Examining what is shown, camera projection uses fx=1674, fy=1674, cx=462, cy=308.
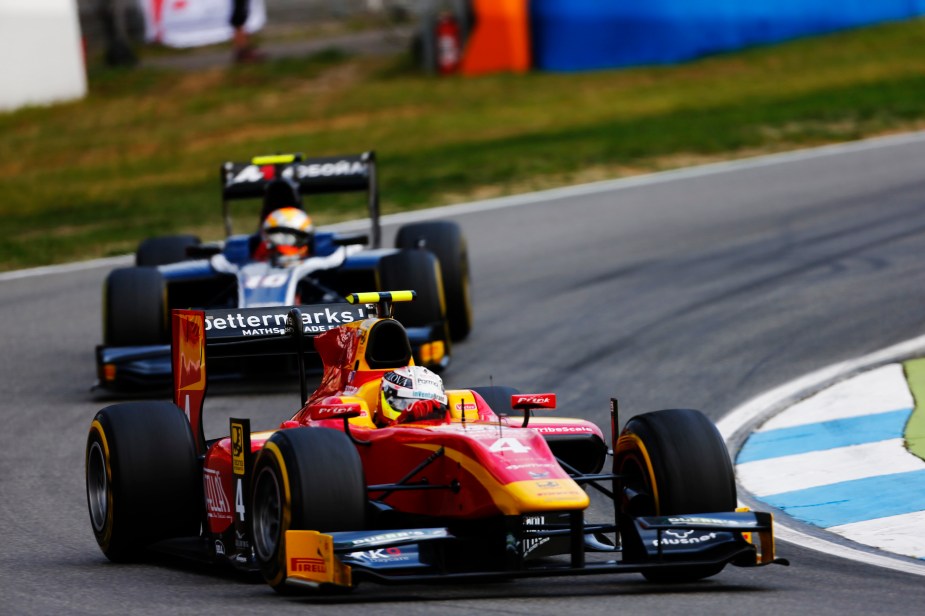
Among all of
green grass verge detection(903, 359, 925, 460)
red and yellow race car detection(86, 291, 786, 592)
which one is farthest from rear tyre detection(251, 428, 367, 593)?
green grass verge detection(903, 359, 925, 460)

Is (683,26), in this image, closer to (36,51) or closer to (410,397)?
(36,51)

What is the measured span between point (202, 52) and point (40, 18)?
12631 millimetres

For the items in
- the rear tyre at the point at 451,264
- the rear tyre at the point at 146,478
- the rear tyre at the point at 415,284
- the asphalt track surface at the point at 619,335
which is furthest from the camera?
the rear tyre at the point at 451,264

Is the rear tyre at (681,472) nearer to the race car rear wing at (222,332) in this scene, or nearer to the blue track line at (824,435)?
the race car rear wing at (222,332)

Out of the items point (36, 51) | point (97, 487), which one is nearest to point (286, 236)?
point (97, 487)

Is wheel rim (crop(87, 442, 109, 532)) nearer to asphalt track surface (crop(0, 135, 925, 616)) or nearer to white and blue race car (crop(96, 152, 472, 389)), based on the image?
asphalt track surface (crop(0, 135, 925, 616))

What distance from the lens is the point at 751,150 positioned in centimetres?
2448

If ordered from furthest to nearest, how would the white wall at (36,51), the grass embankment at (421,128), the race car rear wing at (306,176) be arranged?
the white wall at (36,51), the grass embankment at (421,128), the race car rear wing at (306,176)

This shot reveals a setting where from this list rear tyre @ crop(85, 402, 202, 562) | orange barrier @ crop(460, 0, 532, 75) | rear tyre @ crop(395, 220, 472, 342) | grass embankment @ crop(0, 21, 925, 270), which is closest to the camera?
rear tyre @ crop(85, 402, 202, 562)

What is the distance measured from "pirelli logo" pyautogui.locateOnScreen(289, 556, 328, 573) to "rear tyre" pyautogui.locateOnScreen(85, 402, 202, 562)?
146 cm

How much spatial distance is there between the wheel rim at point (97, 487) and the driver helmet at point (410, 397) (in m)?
1.56

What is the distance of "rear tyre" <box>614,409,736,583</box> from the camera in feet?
25.0

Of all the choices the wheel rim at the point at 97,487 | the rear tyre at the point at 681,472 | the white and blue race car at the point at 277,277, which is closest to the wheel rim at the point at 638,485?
the rear tyre at the point at 681,472

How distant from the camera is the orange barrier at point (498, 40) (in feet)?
107
